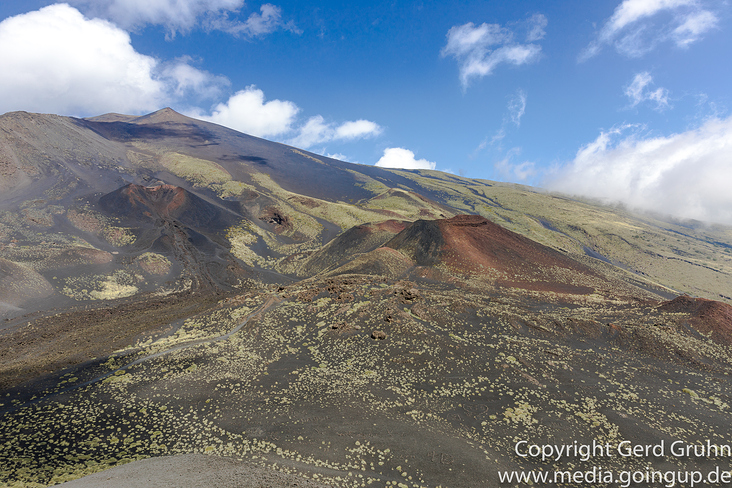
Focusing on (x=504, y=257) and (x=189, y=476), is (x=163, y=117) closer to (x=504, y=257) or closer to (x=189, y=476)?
(x=504, y=257)

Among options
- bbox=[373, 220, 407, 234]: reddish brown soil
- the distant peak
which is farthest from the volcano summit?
the distant peak

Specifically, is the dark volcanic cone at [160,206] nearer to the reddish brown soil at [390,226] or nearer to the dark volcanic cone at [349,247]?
the dark volcanic cone at [349,247]

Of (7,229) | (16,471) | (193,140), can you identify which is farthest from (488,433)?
(193,140)

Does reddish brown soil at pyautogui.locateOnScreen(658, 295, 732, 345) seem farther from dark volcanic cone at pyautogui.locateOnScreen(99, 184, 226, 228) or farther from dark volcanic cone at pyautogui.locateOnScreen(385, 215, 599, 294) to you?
dark volcanic cone at pyautogui.locateOnScreen(99, 184, 226, 228)

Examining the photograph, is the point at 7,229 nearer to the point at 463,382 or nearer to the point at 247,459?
the point at 247,459

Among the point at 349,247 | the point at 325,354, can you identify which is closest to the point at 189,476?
the point at 325,354
